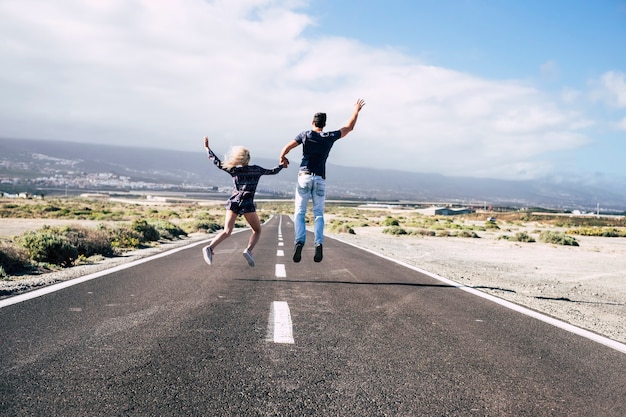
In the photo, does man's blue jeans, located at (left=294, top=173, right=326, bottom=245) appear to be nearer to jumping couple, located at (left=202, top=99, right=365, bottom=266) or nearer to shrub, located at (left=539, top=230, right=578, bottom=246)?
jumping couple, located at (left=202, top=99, right=365, bottom=266)

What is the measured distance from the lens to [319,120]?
8.08 m

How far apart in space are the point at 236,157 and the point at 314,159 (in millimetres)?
1343

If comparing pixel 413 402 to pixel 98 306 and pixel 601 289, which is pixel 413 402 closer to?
pixel 98 306

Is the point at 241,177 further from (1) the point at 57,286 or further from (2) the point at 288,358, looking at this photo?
(2) the point at 288,358

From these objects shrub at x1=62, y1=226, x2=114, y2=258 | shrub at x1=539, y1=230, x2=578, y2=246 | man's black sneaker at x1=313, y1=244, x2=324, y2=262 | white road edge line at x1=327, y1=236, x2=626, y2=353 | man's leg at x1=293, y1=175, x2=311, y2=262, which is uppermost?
man's leg at x1=293, y1=175, x2=311, y2=262

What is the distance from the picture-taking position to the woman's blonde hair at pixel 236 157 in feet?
27.1

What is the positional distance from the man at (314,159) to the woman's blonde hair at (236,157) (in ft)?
2.24

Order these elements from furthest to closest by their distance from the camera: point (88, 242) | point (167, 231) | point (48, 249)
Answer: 1. point (167, 231)
2. point (88, 242)
3. point (48, 249)

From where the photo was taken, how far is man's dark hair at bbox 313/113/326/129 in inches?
318

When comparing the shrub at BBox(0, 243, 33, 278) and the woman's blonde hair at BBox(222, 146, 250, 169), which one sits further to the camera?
the shrub at BBox(0, 243, 33, 278)

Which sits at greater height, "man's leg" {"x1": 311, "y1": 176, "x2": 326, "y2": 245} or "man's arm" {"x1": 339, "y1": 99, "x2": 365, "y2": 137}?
"man's arm" {"x1": 339, "y1": 99, "x2": 365, "y2": 137}

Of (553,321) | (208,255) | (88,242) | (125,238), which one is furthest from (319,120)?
(125,238)

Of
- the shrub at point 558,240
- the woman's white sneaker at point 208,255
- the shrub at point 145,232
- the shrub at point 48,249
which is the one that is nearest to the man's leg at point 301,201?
the woman's white sneaker at point 208,255

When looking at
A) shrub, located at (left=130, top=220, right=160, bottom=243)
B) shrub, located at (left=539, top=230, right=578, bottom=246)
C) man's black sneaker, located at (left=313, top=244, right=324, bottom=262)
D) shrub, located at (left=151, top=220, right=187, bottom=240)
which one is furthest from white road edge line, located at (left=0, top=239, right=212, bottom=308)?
shrub, located at (left=539, top=230, right=578, bottom=246)
